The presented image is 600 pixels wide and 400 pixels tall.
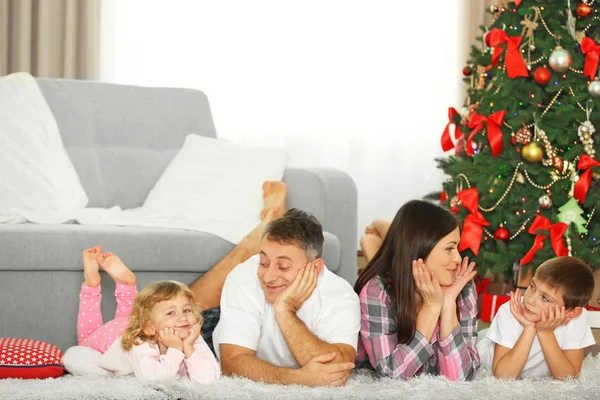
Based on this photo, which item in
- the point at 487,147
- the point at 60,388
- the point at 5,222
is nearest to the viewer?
the point at 60,388

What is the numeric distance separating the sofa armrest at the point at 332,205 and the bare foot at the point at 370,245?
0.22 metres

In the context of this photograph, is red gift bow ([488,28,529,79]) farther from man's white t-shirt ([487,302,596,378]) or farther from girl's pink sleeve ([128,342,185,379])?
girl's pink sleeve ([128,342,185,379])

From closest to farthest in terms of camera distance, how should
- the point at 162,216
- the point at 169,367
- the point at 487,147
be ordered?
the point at 169,367, the point at 162,216, the point at 487,147

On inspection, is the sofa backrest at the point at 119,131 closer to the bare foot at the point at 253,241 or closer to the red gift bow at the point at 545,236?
the bare foot at the point at 253,241

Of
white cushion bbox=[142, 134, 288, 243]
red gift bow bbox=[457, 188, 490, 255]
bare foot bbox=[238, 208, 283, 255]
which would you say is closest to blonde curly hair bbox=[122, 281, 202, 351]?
bare foot bbox=[238, 208, 283, 255]

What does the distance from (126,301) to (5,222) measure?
1.84ft

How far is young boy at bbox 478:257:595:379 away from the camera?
236cm

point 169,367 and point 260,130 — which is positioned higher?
point 260,130

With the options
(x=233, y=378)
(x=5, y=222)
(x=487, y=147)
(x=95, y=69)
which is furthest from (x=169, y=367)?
(x=95, y=69)

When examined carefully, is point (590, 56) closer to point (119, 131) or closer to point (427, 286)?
point (427, 286)

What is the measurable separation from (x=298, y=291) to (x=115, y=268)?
69 centimetres

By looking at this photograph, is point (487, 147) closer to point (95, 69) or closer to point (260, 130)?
point (260, 130)

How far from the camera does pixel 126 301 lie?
2.70m

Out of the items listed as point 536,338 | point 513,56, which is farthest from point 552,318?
point 513,56
